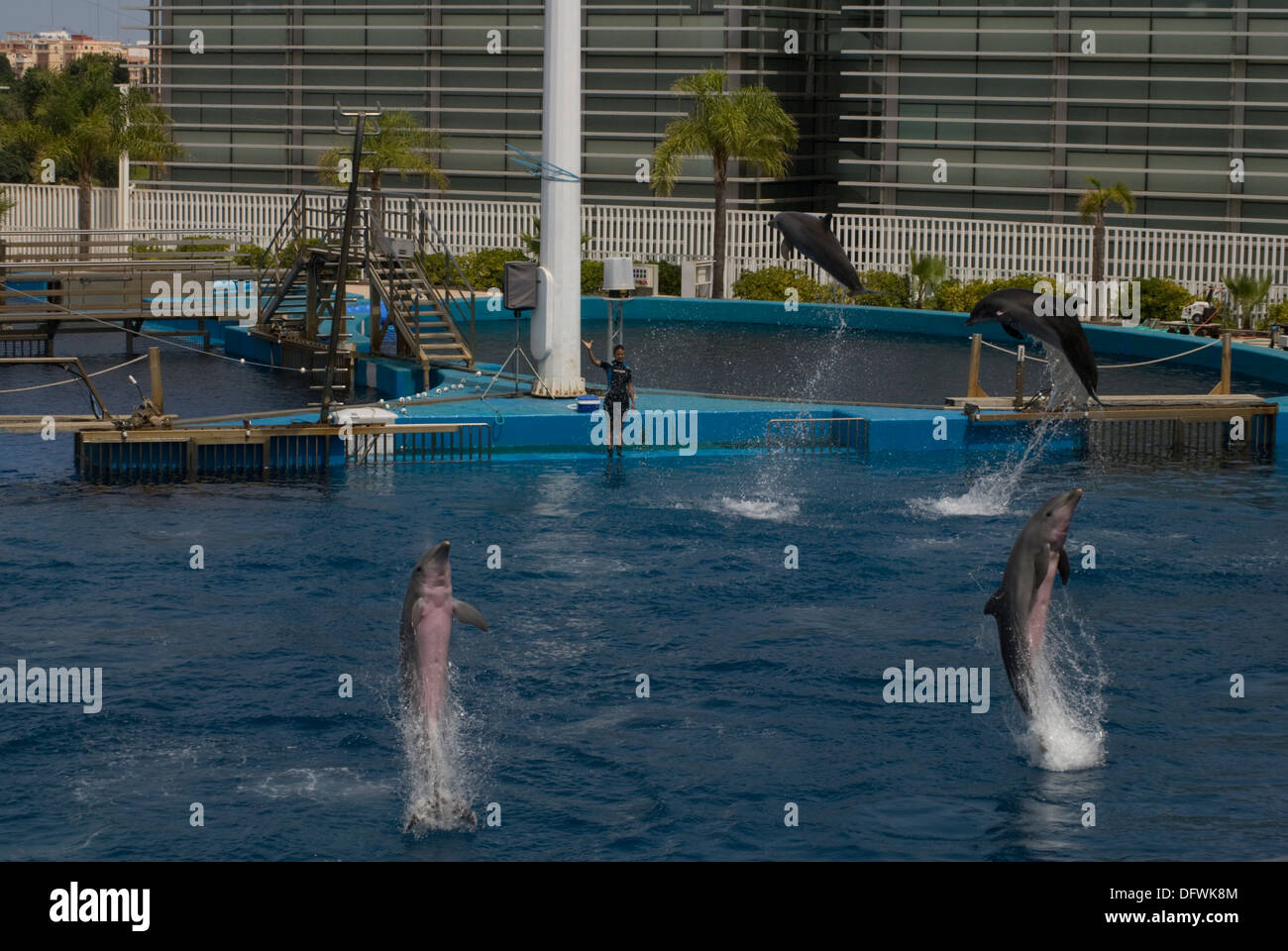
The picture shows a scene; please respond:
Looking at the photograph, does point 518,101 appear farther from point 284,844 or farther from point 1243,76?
point 284,844

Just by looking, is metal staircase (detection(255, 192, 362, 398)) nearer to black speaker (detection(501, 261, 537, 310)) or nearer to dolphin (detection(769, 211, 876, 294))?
black speaker (detection(501, 261, 537, 310))

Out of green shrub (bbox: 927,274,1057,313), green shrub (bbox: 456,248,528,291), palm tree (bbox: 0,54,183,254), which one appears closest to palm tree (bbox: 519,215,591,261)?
green shrub (bbox: 456,248,528,291)

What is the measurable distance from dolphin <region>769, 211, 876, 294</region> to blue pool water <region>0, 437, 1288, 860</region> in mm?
2730

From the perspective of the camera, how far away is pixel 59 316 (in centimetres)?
3181

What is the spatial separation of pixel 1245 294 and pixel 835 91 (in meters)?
16.9

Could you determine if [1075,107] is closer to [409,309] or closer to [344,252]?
[409,309]

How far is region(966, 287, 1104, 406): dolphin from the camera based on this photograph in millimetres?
18875

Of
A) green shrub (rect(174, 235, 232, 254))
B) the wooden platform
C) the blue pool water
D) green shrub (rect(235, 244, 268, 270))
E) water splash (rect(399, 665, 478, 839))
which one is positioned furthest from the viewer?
green shrub (rect(174, 235, 232, 254))

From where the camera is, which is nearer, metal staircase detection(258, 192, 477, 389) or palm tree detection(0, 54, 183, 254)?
metal staircase detection(258, 192, 477, 389)

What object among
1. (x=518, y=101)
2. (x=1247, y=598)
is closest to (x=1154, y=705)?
(x=1247, y=598)

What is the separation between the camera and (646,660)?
15719 millimetres

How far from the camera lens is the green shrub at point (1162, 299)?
3781 centimetres

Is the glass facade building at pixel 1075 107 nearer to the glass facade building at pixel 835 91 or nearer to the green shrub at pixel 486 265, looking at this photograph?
Answer: the glass facade building at pixel 835 91

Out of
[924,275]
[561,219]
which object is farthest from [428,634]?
[924,275]
